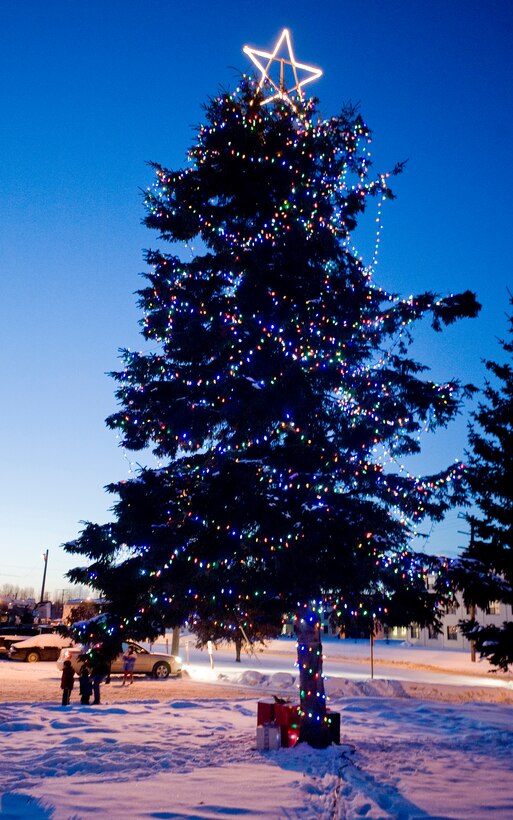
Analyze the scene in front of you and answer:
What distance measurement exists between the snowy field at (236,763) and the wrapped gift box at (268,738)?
8.3 inches

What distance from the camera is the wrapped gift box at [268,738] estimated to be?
1132 centimetres

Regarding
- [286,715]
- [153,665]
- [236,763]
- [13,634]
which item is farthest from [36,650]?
[236,763]

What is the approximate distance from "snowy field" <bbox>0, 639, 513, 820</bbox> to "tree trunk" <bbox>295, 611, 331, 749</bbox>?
A: 381mm

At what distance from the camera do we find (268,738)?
1135 centimetres

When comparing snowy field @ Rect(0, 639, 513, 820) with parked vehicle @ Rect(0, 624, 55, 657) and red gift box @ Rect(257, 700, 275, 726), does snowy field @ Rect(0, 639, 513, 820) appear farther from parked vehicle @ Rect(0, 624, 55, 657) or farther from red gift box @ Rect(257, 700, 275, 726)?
parked vehicle @ Rect(0, 624, 55, 657)

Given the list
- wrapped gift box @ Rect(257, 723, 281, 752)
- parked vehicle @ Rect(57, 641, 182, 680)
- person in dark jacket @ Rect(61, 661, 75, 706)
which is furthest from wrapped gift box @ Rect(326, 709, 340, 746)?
parked vehicle @ Rect(57, 641, 182, 680)

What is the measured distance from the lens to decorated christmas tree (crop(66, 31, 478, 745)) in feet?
35.7

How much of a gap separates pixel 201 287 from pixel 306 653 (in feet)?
25.2

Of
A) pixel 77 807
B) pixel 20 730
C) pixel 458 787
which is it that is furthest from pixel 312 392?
pixel 20 730

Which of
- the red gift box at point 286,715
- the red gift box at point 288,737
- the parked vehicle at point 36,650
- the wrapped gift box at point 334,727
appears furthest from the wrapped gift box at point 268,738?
the parked vehicle at point 36,650

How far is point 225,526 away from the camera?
35.6 feet

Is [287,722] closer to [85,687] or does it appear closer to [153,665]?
[85,687]

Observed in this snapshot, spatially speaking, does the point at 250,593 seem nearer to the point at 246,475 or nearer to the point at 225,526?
the point at 225,526

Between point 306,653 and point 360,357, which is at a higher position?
point 360,357
